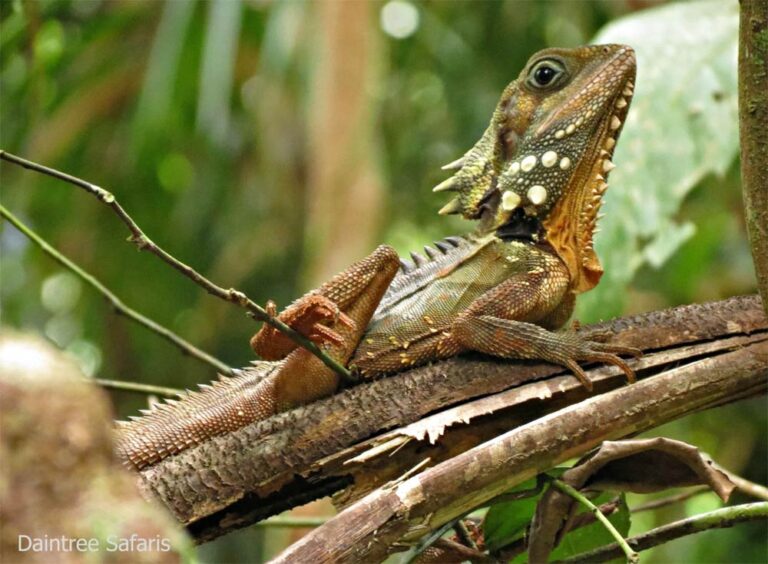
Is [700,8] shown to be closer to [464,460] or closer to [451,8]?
[464,460]

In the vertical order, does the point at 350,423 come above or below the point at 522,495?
above

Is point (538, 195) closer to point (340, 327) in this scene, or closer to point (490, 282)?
point (490, 282)

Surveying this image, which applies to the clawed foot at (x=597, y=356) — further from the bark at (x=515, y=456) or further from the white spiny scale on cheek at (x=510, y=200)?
the white spiny scale on cheek at (x=510, y=200)

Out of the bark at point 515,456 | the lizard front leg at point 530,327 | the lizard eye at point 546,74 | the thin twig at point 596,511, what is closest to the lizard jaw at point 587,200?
the lizard front leg at point 530,327

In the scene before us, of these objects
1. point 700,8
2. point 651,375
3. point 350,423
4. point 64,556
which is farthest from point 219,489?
point 700,8

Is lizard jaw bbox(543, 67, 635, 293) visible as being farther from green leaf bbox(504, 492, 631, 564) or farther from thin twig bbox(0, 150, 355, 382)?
thin twig bbox(0, 150, 355, 382)

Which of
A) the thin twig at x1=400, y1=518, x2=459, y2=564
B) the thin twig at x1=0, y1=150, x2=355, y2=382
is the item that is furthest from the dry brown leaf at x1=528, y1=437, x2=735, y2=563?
the thin twig at x1=0, y1=150, x2=355, y2=382

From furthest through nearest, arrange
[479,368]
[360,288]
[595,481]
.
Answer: [360,288] < [479,368] < [595,481]
